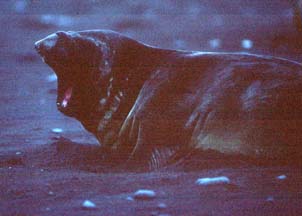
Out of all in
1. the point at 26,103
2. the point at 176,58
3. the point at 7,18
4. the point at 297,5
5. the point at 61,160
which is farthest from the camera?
the point at 7,18

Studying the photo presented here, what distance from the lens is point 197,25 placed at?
5.65m

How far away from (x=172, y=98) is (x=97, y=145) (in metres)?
0.63

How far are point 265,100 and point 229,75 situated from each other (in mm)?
309

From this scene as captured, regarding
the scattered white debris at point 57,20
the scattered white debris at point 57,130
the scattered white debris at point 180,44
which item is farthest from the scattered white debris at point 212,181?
the scattered white debris at point 57,20

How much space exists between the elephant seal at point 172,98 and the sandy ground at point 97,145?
0.55ft

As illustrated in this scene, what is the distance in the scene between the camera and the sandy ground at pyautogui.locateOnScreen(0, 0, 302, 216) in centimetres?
243

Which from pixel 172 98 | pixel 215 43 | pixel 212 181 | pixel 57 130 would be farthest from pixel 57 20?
pixel 212 181

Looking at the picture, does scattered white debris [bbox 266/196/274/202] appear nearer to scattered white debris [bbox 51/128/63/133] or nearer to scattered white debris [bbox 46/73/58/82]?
scattered white debris [bbox 51/128/63/133]

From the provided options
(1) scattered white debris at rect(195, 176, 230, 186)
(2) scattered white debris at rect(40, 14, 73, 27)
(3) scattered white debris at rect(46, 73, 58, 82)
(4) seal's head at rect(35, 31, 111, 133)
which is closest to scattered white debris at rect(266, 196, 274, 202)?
(1) scattered white debris at rect(195, 176, 230, 186)

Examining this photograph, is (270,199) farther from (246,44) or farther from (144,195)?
(246,44)

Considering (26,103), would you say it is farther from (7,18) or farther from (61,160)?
Answer: (7,18)

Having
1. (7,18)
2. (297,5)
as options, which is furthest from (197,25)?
(7,18)

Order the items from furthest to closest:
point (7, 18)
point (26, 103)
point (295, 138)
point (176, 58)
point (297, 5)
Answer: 1. point (7, 18)
2. point (297, 5)
3. point (26, 103)
4. point (176, 58)
5. point (295, 138)

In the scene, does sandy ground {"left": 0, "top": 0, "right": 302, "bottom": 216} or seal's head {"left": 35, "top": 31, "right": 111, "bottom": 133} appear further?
seal's head {"left": 35, "top": 31, "right": 111, "bottom": 133}
